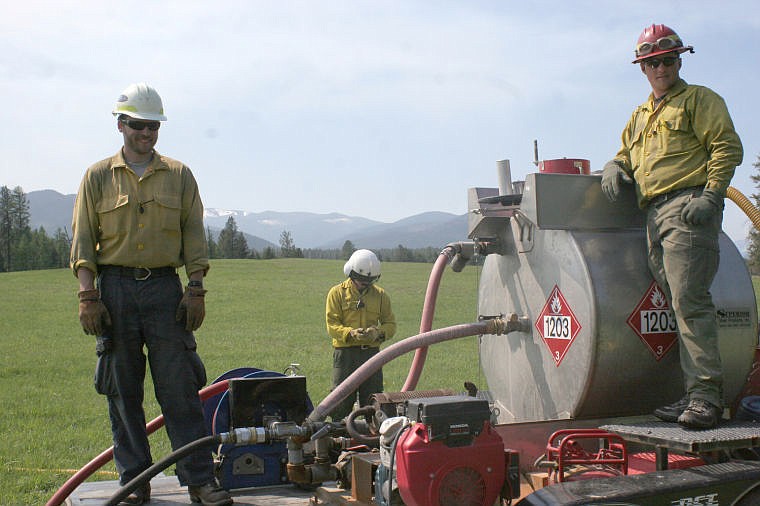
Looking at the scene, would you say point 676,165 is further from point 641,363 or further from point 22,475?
point 22,475

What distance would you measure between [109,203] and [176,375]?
106cm

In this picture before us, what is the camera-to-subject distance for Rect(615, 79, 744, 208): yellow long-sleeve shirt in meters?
4.23

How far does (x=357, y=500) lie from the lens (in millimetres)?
4301

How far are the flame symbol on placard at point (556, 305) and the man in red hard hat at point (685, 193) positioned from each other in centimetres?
55

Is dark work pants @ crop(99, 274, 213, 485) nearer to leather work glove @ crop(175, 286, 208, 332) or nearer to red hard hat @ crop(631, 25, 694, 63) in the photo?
leather work glove @ crop(175, 286, 208, 332)

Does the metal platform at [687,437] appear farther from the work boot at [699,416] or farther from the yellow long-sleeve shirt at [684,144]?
the yellow long-sleeve shirt at [684,144]

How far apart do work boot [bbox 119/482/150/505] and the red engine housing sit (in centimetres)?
178

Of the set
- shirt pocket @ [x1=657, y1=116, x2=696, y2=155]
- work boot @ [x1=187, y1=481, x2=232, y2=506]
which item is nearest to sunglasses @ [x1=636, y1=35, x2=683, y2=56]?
shirt pocket @ [x1=657, y1=116, x2=696, y2=155]

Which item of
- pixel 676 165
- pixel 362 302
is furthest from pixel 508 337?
pixel 362 302

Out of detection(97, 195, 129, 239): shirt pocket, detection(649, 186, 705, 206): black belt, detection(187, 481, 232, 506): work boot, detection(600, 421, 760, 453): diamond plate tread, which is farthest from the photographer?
detection(97, 195, 129, 239): shirt pocket

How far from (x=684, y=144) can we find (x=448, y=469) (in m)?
2.22

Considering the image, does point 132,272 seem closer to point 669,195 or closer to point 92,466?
point 92,466

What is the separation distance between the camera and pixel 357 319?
309 inches

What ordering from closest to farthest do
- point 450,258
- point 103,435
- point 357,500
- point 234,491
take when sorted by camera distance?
point 357,500 → point 234,491 → point 450,258 → point 103,435
